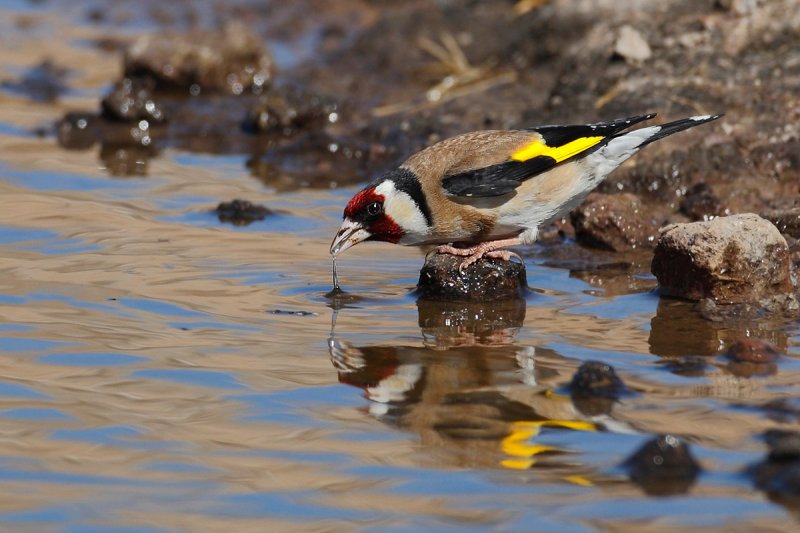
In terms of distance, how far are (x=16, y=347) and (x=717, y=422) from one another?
303 centimetres

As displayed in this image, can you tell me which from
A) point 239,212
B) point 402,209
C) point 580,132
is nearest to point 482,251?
point 402,209

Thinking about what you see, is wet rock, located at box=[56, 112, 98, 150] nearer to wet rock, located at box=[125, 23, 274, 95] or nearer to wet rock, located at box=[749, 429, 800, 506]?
wet rock, located at box=[125, 23, 274, 95]

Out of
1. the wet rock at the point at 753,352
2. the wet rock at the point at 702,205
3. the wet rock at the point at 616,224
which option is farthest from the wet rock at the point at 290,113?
the wet rock at the point at 753,352

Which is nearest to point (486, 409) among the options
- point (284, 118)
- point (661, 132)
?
point (661, 132)

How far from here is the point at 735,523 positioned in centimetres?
368

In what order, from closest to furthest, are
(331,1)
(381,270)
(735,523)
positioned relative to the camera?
1. (735,523)
2. (381,270)
3. (331,1)

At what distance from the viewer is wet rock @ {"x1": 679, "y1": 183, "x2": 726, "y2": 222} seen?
298 inches

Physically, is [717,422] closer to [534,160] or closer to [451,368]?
[451,368]

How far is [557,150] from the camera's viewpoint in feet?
21.5

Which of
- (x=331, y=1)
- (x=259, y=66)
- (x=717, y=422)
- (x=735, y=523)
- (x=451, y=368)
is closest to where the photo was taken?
(x=735, y=523)

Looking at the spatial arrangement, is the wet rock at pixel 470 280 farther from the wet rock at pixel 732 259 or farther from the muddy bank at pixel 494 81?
the muddy bank at pixel 494 81

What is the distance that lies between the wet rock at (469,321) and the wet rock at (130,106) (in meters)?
5.37

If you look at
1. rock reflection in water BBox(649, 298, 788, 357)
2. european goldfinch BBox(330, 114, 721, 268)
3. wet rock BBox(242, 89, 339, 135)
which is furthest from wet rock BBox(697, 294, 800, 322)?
wet rock BBox(242, 89, 339, 135)

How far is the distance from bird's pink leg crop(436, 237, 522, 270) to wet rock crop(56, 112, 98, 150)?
4.81 metres
